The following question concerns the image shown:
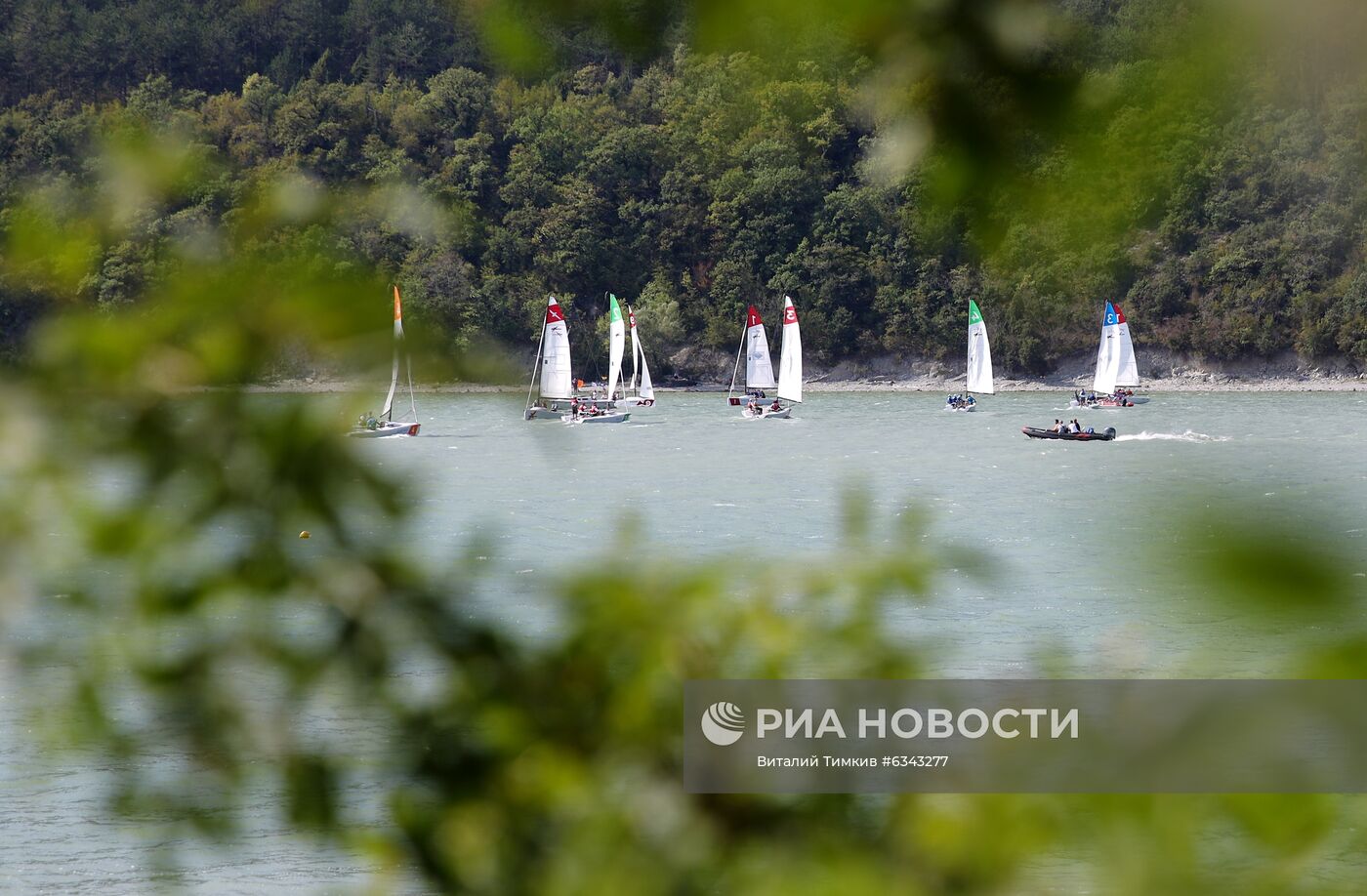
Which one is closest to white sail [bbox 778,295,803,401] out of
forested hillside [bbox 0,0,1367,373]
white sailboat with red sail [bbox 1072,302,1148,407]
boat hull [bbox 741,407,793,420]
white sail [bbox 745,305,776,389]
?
boat hull [bbox 741,407,793,420]

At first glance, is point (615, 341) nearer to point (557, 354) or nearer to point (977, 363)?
point (557, 354)

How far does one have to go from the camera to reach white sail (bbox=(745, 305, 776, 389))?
44031 mm

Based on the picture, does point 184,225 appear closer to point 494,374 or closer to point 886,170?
point 494,374

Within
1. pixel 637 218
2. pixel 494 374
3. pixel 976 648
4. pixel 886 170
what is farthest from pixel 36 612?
pixel 637 218

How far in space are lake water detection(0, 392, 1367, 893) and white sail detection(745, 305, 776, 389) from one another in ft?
6.77

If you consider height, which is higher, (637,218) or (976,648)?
(637,218)

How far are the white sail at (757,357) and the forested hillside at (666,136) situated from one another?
41188 mm

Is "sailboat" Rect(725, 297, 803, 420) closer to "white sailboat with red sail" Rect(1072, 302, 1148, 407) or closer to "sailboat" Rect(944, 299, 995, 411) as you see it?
"sailboat" Rect(944, 299, 995, 411)

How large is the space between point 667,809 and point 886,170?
42 centimetres

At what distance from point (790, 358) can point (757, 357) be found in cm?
169

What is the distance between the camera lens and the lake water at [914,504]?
0.73m

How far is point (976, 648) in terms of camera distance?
Result: 1252 cm

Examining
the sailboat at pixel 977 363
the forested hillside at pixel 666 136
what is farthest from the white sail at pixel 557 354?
the forested hillside at pixel 666 136

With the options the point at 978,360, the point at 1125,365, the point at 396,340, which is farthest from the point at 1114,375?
the point at 396,340
